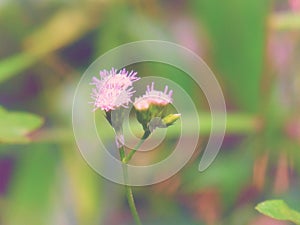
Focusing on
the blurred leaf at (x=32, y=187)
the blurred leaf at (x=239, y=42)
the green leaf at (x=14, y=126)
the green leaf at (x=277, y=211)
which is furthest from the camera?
the blurred leaf at (x=239, y=42)

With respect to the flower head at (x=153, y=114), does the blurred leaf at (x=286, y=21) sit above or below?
above

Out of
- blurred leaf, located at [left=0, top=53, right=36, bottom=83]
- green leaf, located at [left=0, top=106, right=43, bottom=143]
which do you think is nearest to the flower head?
green leaf, located at [left=0, top=106, right=43, bottom=143]

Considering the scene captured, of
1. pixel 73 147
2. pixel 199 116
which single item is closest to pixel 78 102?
pixel 73 147

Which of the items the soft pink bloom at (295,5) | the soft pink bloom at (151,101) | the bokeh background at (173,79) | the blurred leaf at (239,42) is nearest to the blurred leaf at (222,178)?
the bokeh background at (173,79)

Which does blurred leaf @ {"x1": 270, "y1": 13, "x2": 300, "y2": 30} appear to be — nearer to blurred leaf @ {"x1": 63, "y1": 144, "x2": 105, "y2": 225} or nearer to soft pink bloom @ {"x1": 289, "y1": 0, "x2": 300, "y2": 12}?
soft pink bloom @ {"x1": 289, "y1": 0, "x2": 300, "y2": 12}

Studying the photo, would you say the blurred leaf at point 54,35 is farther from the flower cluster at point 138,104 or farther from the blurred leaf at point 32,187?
the flower cluster at point 138,104

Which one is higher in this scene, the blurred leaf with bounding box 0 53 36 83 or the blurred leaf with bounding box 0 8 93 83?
the blurred leaf with bounding box 0 8 93 83

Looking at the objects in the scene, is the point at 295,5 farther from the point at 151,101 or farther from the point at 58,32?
the point at 151,101

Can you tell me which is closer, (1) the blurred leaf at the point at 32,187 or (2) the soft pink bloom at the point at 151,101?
(2) the soft pink bloom at the point at 151,101
